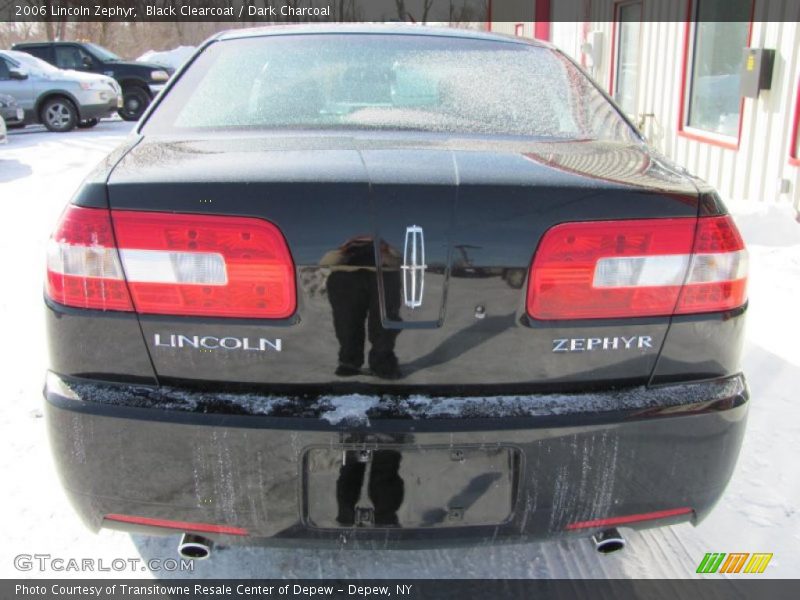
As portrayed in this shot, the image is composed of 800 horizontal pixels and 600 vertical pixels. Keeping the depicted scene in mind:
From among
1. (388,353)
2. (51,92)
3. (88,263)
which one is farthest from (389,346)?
(51,92)

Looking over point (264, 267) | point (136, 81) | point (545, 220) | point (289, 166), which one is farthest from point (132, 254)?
point (136, 81)

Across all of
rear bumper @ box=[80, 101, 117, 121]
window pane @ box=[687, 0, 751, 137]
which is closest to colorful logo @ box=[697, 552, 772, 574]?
window pane @ box=[687, 0, 751, 137]

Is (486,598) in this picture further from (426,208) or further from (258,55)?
(258,55)

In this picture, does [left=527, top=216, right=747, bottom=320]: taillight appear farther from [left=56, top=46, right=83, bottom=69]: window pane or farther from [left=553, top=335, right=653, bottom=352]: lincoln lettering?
[left=56, top=46, right=83, bottom=69]: window pane

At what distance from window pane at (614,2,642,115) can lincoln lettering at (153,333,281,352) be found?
9003 millimetres

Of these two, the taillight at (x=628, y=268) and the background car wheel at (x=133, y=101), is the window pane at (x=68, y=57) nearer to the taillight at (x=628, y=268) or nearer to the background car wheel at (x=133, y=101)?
the background car wheel at (x=133, y=101)

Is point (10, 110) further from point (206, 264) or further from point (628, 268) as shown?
point (628, 268)

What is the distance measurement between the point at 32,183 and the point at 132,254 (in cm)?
802

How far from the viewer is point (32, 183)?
848 cm

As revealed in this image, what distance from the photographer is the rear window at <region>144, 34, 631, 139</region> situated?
2158 millimetres

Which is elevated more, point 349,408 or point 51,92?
point 51,92

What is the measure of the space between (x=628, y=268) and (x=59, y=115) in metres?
14.9

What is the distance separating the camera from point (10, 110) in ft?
44.0

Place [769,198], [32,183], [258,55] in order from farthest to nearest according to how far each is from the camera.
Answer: [32,183] < [769,198] < [258,55]
